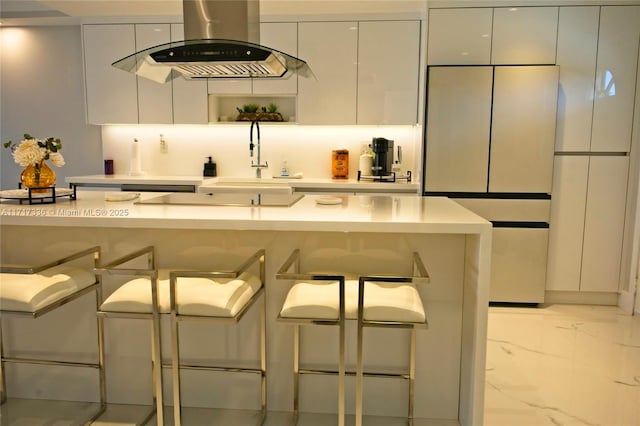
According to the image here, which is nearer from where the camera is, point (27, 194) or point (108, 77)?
point (27, 194)

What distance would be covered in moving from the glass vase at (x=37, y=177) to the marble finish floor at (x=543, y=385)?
1.08 meters

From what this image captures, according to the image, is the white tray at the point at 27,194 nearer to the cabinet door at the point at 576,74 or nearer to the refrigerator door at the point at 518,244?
the refrigerator door at the point at 518,244

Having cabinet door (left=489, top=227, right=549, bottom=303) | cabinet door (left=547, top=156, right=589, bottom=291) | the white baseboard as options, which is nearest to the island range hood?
cabinet door (left=489, top=227, right=549, bottom=303)

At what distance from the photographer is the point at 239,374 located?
7.38ft

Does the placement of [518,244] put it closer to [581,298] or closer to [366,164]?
[581,298]

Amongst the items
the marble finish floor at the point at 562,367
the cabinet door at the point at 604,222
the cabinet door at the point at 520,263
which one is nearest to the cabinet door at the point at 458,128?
the cabinet door at the point at 520,263

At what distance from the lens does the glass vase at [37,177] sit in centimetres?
219

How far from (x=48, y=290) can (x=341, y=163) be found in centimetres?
305

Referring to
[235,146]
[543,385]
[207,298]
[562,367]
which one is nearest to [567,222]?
[562,367]

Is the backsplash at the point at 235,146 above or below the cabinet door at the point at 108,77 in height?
below

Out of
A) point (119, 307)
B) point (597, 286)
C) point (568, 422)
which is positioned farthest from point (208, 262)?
point (597, 286)

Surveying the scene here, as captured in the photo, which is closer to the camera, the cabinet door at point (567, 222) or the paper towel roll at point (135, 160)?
the cabinet door at point (567, 222)

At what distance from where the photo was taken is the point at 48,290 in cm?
179

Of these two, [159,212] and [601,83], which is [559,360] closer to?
[601,83]
